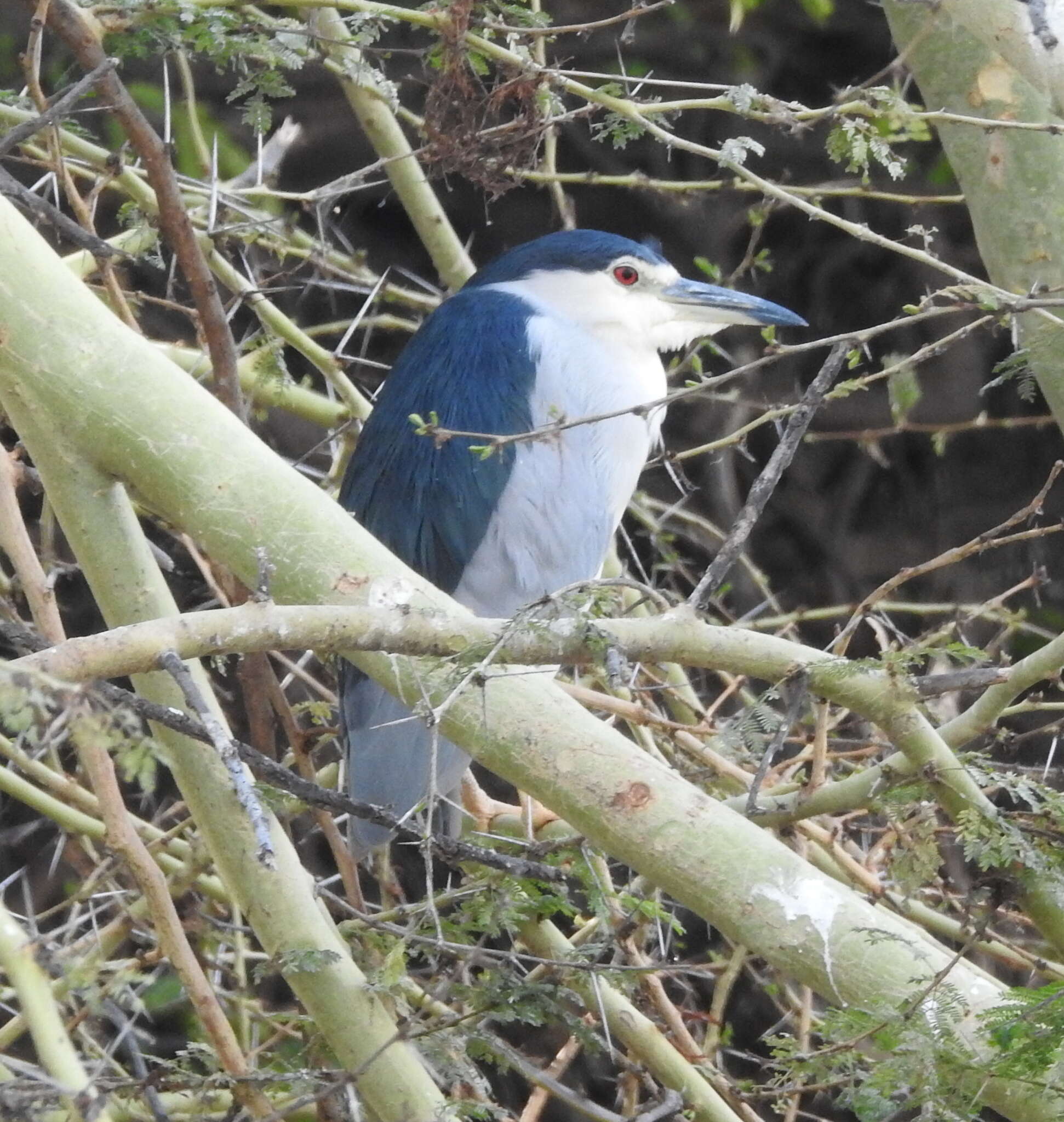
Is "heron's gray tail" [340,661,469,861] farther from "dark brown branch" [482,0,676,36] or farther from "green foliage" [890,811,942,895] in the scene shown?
"dark brown branch" [482,0,676,36]

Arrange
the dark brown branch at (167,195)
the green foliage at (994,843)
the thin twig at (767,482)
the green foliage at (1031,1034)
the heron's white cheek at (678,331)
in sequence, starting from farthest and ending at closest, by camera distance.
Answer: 1. the heron's white cheek at (678,331)
2. the dark brown branch at (167,195)
3. the green foliage at (994,843)
4. the thin twig at (767,482)
5. the green foliage at (1031,1034)

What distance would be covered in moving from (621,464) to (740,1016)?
1338 mm

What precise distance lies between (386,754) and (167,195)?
93 cm

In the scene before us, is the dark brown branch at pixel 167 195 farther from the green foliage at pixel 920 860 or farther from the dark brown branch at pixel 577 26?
the green foliage at pixel 920 860

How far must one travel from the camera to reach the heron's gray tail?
82.9 inches

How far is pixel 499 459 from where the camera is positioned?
225 centimetres

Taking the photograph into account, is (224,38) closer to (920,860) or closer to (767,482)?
(767,482)

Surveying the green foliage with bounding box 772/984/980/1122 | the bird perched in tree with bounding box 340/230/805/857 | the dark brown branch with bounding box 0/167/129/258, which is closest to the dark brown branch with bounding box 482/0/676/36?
the dark brown branch with bounding box 0/167/129/258

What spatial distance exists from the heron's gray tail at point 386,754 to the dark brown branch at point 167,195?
547 millimetres

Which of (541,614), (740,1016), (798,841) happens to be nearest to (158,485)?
(541,614)

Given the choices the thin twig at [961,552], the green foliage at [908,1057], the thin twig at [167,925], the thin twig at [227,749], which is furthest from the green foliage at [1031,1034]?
the thin twig at [167,925]

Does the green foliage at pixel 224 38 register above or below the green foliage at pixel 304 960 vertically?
above

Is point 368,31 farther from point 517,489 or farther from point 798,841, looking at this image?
point 798,841

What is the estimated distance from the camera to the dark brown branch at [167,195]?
1555 mm
